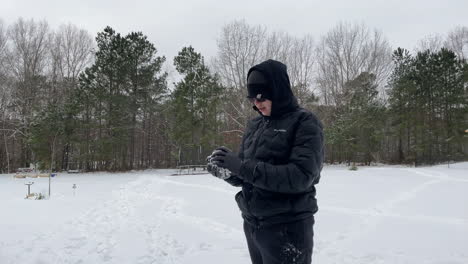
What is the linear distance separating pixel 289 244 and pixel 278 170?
43 cm

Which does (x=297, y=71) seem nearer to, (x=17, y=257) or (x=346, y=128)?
(x=346, y=128)

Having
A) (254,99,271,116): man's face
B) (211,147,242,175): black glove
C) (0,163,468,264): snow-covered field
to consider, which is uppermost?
(254,99,271,116): man's face

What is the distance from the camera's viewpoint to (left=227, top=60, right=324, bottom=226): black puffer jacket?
1.44 meters

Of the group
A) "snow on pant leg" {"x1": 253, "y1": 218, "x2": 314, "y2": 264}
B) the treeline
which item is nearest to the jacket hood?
"snow on pant leg" {"x1": 253, "y1": 218, "x2": 314, "y2": 264}

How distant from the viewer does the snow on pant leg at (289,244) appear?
5.06 feet

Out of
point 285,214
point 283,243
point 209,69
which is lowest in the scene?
point 283,243

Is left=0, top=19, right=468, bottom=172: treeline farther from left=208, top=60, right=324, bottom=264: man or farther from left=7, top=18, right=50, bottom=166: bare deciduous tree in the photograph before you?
left=208, top=60, right=324, bottom=264: man

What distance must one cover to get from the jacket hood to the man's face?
0.08 ft

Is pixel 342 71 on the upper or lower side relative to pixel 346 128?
upper

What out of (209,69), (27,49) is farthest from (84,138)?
(209,69)

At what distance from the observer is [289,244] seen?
155cm

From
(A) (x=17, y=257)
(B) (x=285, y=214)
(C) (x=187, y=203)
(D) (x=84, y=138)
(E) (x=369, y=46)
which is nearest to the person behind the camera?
(B) (x=285, y=214)

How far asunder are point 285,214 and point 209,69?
92.5 ft

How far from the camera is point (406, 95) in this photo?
101ft
